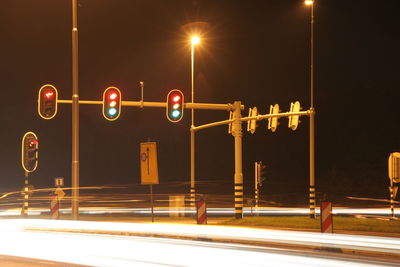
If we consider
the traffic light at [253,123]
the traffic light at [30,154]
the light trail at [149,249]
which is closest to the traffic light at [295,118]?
the traffic light at [253,123]

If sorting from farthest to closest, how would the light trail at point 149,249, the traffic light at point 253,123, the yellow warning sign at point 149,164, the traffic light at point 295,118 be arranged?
1. the traffic light at point 253,123
2. the traffic light at point 295,118
3. the yellow warning sign at point 149,164
4. the light trail at point 149,249

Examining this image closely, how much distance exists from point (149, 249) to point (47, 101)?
11.3 m

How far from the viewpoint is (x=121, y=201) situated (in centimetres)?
5000

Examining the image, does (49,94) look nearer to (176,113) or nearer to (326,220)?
(176,113)

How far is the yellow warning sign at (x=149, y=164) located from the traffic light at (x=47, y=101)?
11.8ft

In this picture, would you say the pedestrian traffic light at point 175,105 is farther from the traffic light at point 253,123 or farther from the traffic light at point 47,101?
the traffic light at point 253,123

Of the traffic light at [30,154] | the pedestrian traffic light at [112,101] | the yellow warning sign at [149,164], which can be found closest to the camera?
the yellow warning sign at [149,164]

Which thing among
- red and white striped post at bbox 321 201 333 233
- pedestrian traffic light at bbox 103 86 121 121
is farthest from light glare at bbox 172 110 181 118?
red and white striped post at bbox 321 201 333 233

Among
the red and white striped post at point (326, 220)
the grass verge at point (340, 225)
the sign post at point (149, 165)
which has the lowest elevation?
the grass verge at point (340, 225)

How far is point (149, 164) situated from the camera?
21.9 m

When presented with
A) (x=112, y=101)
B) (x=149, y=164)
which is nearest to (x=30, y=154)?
(x=112, y=101)

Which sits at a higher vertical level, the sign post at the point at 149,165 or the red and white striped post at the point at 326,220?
the sign post at the point at 149,165

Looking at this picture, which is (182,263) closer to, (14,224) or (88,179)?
(14,224)

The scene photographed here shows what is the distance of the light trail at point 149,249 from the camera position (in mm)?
9516
